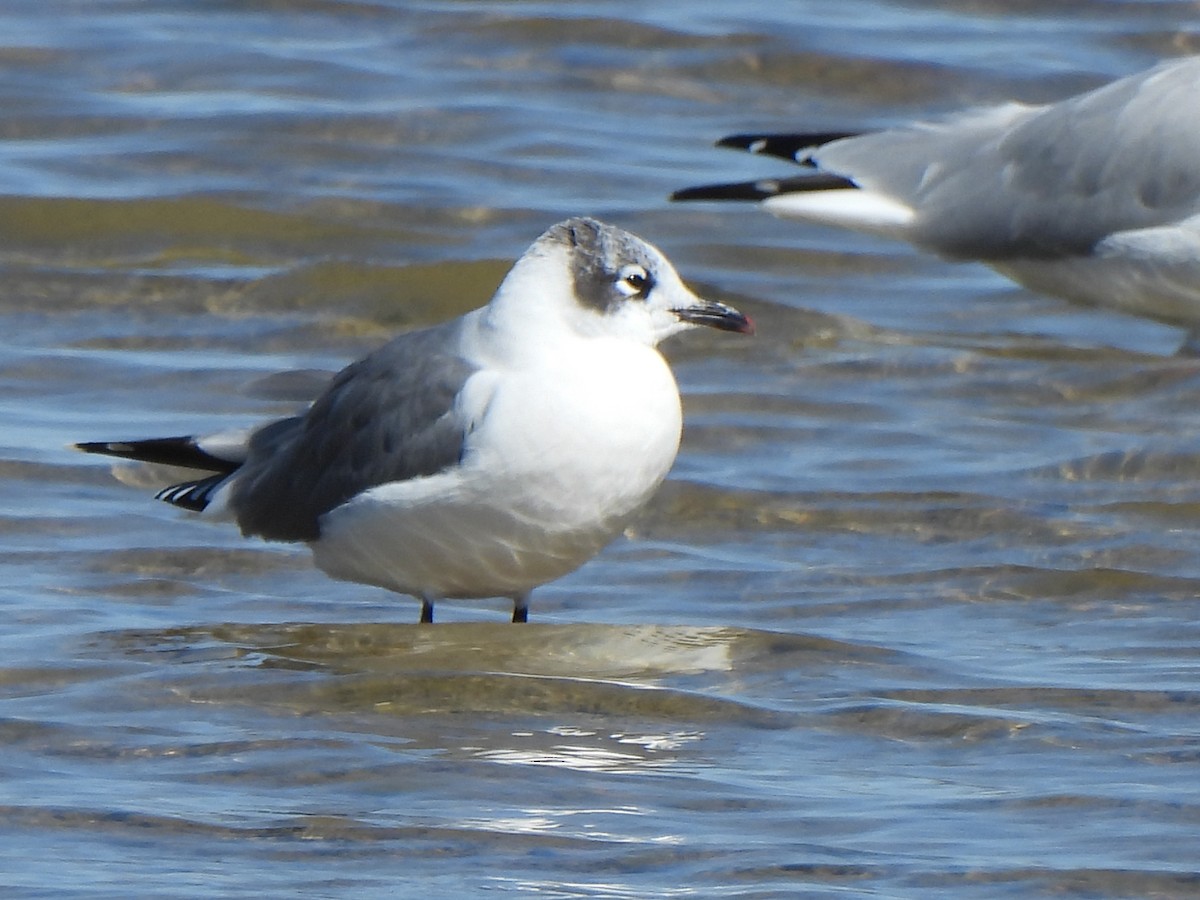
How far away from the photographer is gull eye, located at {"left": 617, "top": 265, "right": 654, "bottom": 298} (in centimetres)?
524

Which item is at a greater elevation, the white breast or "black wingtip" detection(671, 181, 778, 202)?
"black wingtip" detection(671, 181, 778, 202)

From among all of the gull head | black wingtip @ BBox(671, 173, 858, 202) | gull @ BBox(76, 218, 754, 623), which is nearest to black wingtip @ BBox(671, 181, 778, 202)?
black wingtip @ BBox(671, 173, 858, 202)

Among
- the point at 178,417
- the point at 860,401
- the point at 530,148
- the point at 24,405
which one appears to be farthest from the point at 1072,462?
the point at 530,148

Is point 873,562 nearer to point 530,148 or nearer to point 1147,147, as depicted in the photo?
point 1147,147

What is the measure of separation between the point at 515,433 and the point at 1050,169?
426 centimetres

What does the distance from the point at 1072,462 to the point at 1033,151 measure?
2.30 meters

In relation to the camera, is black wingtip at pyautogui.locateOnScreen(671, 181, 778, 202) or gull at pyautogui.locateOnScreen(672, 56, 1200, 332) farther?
black wingtip at pyautogui.locateOnScreen(671, 181, 778, 202)

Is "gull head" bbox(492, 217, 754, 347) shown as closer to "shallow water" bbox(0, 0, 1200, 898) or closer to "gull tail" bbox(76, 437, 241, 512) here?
"shallow water" bbox(0, 0, 1200, 898)

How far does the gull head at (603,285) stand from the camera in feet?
17.1

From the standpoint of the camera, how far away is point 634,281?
5.27 metres

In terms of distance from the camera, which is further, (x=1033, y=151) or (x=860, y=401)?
(x=1033, y=151)

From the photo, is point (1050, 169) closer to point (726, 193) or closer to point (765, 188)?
point (765, 188)

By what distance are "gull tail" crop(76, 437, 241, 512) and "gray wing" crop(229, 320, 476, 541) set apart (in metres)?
0.10

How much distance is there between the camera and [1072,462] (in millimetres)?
6941
